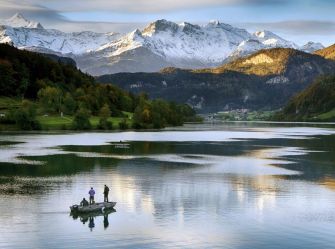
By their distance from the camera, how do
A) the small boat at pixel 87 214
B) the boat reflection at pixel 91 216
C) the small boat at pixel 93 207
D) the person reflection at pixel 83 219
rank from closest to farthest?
the boat reflection at pixel 91 216
the person reflection at pixel 83 219
the small boat at pixel 87 214
the small boat at pixel 93 207

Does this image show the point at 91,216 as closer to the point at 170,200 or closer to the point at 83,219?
the point at 83,219

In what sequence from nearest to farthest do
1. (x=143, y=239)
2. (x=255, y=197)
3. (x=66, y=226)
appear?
(x=143, y=239), (x=66, y=226), (x=255, y=197)

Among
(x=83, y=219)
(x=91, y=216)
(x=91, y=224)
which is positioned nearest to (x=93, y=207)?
(x=91, y=216)

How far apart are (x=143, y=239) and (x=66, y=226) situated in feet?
28.3

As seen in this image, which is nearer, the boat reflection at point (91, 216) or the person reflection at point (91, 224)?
the person reflection at point (91, 224)

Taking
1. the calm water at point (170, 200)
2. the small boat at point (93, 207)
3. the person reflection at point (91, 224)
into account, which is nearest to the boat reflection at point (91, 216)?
the person reflection at point (91, 224)

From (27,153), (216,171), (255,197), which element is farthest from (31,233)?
(27,153)

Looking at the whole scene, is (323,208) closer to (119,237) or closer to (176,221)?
(176,221)

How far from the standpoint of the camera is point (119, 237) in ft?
171

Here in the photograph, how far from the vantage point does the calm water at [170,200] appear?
172ft

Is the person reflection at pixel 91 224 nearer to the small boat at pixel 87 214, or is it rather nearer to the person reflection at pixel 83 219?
the person reflection at pixel 83 219

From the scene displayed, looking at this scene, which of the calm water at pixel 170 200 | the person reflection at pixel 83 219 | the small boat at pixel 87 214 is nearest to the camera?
the calm water at pixel 170 200

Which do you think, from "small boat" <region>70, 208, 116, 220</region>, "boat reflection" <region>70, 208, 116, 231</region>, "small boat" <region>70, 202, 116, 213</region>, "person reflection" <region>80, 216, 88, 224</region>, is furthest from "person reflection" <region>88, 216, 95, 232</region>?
"small boat" <region>70, 202, 116, 213</region>

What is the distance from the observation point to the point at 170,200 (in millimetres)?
70750
